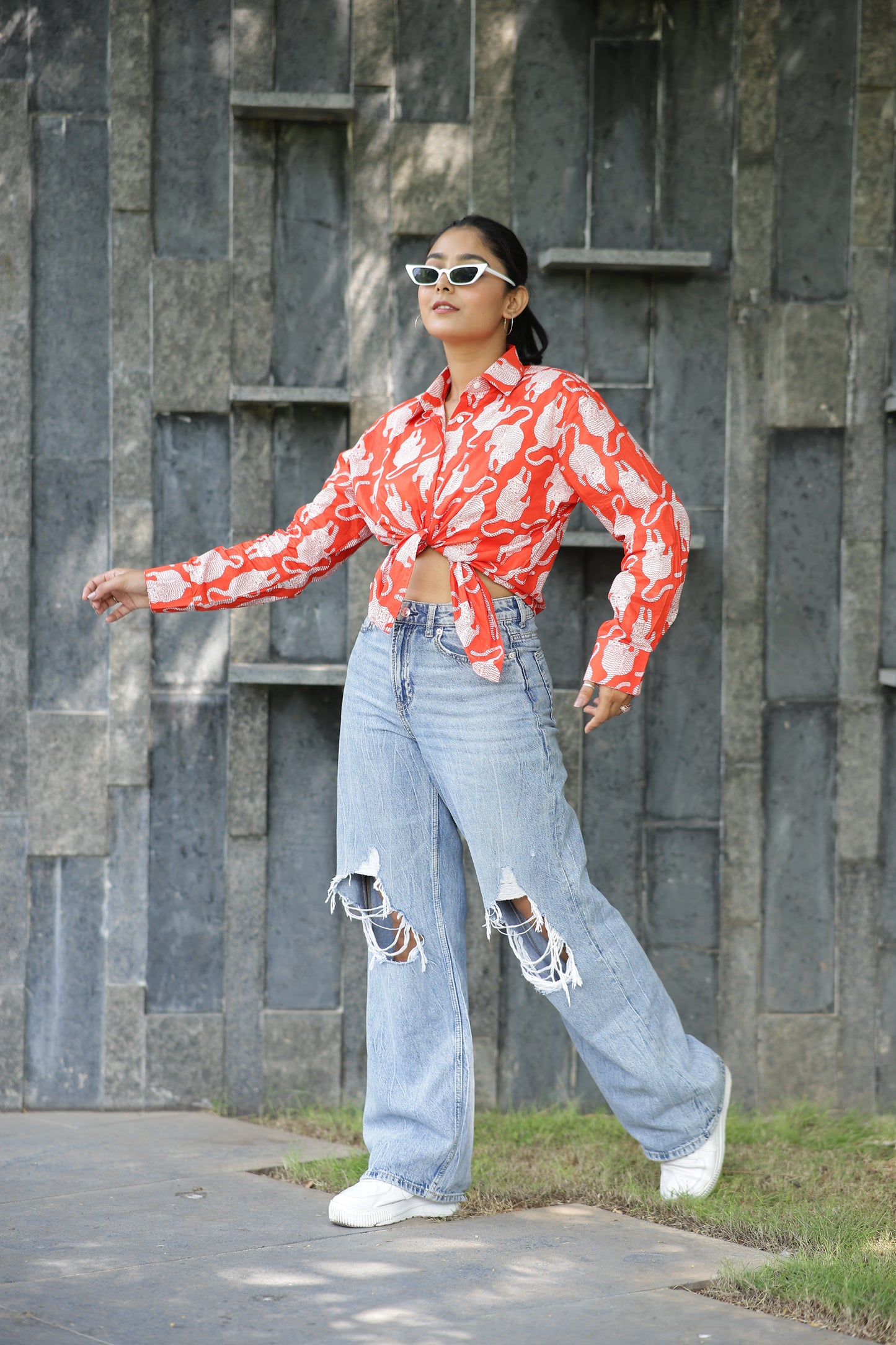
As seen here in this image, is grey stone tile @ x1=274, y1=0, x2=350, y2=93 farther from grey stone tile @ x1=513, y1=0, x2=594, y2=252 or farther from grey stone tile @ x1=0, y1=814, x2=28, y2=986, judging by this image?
grey stone tile @ x1=0, y1=814, x2=28, y2=986

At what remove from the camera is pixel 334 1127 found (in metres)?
3.86

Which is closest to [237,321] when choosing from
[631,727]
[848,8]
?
[631,727]

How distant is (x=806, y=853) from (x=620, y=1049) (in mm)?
1196

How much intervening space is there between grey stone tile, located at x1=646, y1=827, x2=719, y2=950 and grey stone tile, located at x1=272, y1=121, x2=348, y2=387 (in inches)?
62.2

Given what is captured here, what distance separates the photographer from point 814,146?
3.97 metres

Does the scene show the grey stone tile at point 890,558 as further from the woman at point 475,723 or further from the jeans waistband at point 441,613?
the jeans waistband at point 441,613

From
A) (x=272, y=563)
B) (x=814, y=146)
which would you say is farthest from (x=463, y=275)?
(x=814, y=146)

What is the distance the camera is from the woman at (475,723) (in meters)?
3.00

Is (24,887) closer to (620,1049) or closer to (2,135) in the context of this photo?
(620,1049)

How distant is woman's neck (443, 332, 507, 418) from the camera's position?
3.14 metres

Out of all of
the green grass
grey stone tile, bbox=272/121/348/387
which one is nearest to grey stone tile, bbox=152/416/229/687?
grey stone tile, bbox=272/121/348/387

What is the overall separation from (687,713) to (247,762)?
124cm

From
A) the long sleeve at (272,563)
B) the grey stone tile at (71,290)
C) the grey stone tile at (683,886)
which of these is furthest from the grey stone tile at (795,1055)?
the grey stone tile at (71,290)

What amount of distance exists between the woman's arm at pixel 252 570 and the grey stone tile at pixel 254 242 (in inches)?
33.8
